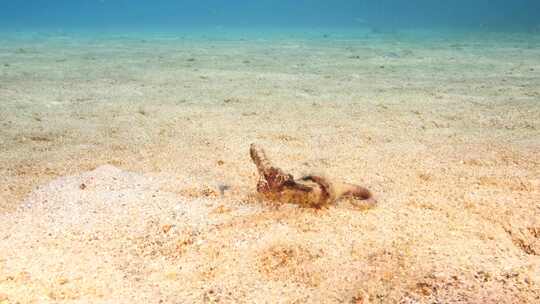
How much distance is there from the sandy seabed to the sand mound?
12mm

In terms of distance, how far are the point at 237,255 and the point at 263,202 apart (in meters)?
0.75

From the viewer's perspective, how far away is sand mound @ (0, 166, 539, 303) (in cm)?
227

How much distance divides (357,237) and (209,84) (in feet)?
24.1

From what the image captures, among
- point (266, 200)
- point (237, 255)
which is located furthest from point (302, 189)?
point (237, 255)

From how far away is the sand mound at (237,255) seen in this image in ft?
7.45

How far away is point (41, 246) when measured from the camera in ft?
8.96

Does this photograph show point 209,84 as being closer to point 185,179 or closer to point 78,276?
point 185,179

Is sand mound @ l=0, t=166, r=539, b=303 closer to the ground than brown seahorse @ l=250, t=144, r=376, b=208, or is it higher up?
closer to the ground

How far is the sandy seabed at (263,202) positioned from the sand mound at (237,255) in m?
0.01

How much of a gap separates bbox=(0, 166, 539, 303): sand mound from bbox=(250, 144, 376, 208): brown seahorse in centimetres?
11

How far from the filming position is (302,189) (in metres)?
3.23

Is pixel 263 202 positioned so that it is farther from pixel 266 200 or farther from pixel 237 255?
pixel 237 255

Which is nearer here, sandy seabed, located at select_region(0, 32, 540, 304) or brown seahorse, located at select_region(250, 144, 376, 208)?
sandy seabed, located at select_region(0, 32, 540, 304)

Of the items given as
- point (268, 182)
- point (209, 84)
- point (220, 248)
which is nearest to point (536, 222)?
point (268, 182)
